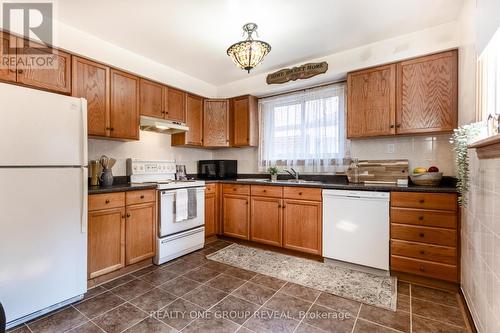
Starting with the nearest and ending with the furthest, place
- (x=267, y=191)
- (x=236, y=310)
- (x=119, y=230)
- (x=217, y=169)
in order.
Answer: (x=236, y=310)
(x=119, y=230)
(x=267, y=191)
(x=217, y=169)

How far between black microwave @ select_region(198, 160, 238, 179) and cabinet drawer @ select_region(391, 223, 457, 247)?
2538 mm

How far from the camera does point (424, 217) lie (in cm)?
221

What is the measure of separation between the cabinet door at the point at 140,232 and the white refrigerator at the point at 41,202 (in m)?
0.51

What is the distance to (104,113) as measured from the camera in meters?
2.61

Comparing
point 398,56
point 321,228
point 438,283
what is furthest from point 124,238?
point 398,56

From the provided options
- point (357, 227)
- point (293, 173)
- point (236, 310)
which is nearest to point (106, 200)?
point (236, 310)

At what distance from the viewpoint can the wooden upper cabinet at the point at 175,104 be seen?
10.8 ft

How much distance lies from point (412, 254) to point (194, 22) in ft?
9.95

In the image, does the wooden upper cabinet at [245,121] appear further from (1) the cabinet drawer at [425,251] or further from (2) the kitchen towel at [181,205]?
(1) the cabinet drawer at [425,251]

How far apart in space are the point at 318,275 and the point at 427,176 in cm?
149

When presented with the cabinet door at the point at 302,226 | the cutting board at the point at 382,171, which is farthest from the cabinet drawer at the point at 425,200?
the cabinet door at the point at 302,226

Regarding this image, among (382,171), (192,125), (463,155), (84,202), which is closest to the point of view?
(463,155)

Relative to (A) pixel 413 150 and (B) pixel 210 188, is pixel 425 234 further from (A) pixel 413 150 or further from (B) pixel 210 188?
(B) pixel 210 188

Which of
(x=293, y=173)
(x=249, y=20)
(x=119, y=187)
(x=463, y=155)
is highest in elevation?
(x=249, y=20)
